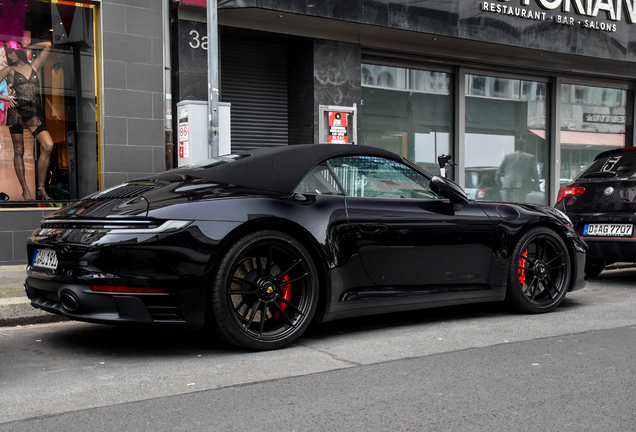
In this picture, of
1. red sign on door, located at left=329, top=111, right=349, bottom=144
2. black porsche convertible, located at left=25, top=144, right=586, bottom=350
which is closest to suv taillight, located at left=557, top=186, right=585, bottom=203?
black porsche convertible, located at left=25, top=144, right=586, bottom=350

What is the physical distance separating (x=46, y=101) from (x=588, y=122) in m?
12.1

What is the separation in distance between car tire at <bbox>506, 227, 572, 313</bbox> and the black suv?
5.93 ft

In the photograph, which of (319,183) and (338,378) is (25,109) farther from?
(338,378)

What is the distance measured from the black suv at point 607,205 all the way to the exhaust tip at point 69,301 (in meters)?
5.81

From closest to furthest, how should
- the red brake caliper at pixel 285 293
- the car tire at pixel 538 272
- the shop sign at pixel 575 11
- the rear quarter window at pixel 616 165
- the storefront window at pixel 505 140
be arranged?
the red brake caliper at pixel 285 293 → the car tire at pixel 538 272 → the rear quarter window at pixel 616 165 → the shop sign at pixel 575 11 → the storefront window at pixel 505 140

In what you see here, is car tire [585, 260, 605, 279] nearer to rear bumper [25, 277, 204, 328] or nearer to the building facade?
the building facade

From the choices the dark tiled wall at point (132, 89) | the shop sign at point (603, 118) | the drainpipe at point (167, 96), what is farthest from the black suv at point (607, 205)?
the shop sign at point (603, 118)

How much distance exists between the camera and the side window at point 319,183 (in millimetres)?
4656

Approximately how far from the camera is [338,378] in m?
3.74

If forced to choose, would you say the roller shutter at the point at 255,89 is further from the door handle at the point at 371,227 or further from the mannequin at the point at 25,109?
the door handle at the point at 371,227

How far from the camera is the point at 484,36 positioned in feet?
39.7

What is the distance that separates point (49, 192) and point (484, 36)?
7.77 meters

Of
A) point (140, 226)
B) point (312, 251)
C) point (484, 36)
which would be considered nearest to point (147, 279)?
point (140, 226)

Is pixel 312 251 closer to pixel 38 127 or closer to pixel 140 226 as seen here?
pixel 140 226
